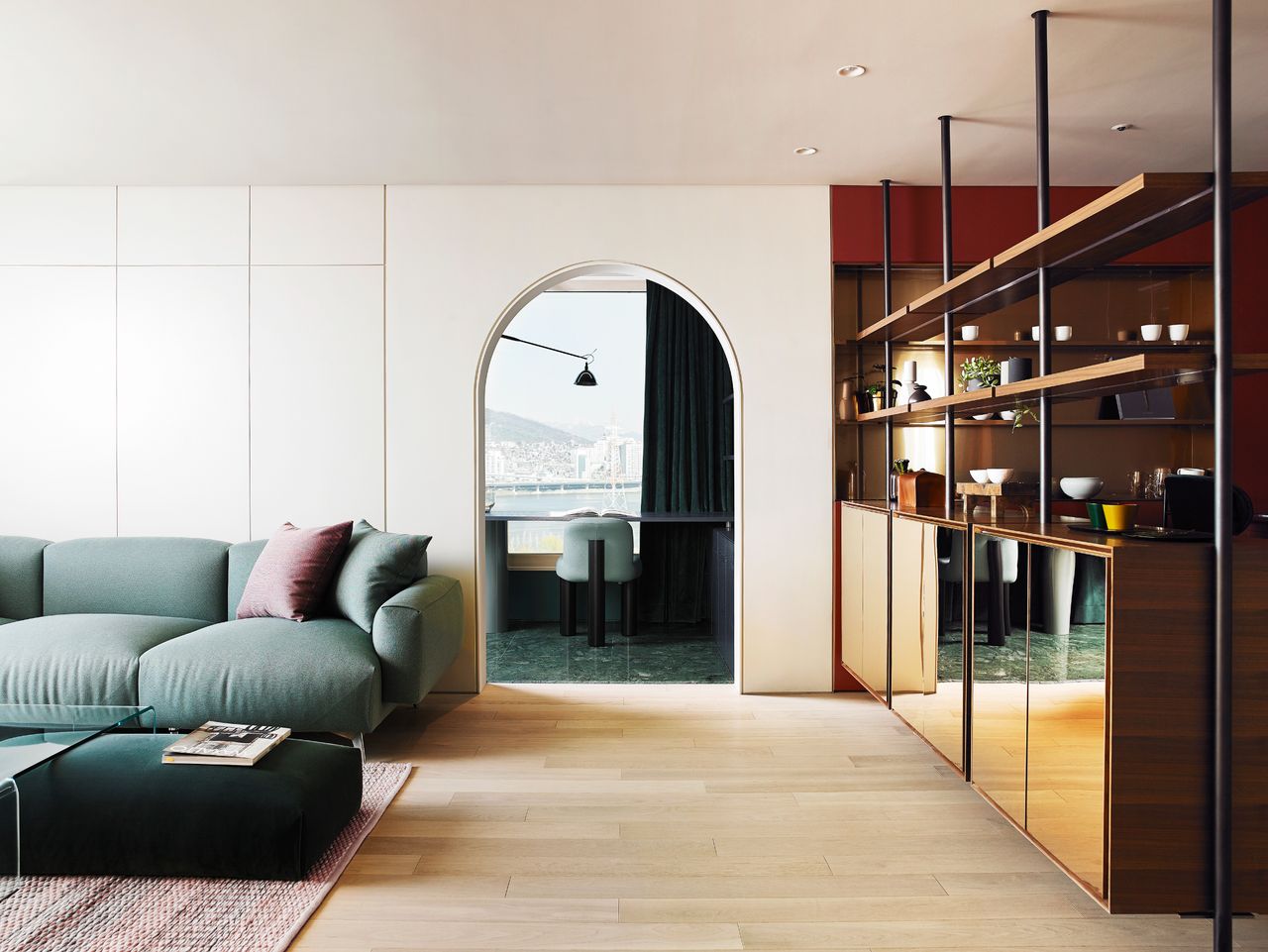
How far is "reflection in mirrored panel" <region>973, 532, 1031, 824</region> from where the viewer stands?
2.22 meters

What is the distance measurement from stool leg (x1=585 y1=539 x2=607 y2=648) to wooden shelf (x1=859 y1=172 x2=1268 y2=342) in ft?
7.58

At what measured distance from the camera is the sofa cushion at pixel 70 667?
295 cm

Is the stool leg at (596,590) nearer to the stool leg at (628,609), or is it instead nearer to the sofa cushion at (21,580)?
the stool leg at (628,609)

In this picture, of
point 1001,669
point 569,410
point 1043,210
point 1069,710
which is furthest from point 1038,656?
point 569,410

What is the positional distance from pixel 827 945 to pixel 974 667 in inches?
39.9

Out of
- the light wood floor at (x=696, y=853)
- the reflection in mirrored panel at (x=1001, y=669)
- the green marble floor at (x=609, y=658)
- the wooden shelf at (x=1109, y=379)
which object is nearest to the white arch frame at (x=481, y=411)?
the green marble floor at (x=609, y=658)

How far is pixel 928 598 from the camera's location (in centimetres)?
287

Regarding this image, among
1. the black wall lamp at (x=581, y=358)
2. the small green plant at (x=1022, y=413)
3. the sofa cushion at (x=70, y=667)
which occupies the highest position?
the black wall lamp at (x=581, y=358)

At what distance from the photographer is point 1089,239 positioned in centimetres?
247

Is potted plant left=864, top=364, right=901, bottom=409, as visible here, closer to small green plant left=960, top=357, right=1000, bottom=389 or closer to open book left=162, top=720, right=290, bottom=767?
small green plant left=960, top=357, right=1000, bottom=389

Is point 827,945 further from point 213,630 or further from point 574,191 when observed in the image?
point 574,191

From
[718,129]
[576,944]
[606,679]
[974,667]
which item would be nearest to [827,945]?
[576,944]

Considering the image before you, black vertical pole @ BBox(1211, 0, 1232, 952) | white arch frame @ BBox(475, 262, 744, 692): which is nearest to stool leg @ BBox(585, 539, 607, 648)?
white arch frame @ BBox(475, 262, 744, 692)

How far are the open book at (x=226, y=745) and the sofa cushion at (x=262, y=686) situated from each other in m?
0.37
